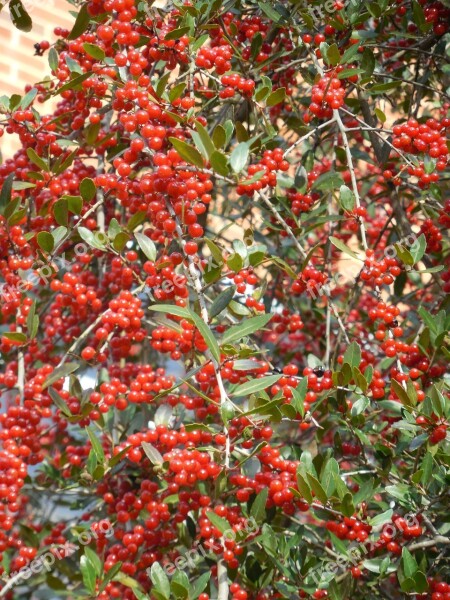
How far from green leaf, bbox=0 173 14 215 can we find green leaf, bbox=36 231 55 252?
4.8 inches

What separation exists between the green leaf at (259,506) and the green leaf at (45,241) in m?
0.60

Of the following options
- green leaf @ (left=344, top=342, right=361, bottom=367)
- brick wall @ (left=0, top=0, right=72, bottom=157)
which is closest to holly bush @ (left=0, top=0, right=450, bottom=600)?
green leaf @ (left=344, top=342, right=361, bottom=367)

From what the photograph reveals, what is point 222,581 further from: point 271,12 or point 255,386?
point 271,12

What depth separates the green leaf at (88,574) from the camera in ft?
4.48

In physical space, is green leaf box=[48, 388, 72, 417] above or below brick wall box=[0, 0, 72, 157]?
below

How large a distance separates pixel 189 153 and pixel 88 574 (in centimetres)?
79

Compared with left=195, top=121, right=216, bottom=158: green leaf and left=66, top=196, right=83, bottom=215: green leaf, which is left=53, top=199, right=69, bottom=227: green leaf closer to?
left=66, top=196, right=83, bottom=215: green leaf

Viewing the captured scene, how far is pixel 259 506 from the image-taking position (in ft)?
4.33

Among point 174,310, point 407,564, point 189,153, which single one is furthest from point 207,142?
point 407,564

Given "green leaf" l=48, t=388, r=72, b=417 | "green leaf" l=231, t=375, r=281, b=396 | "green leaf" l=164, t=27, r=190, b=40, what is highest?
"green leaf" l=164, t=27, r=190, b=40

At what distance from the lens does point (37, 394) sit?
152 cm

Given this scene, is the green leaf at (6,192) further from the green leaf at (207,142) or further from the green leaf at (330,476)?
the green leaf at (330,476)

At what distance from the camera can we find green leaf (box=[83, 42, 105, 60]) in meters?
1.31

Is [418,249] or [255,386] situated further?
[418,249]
